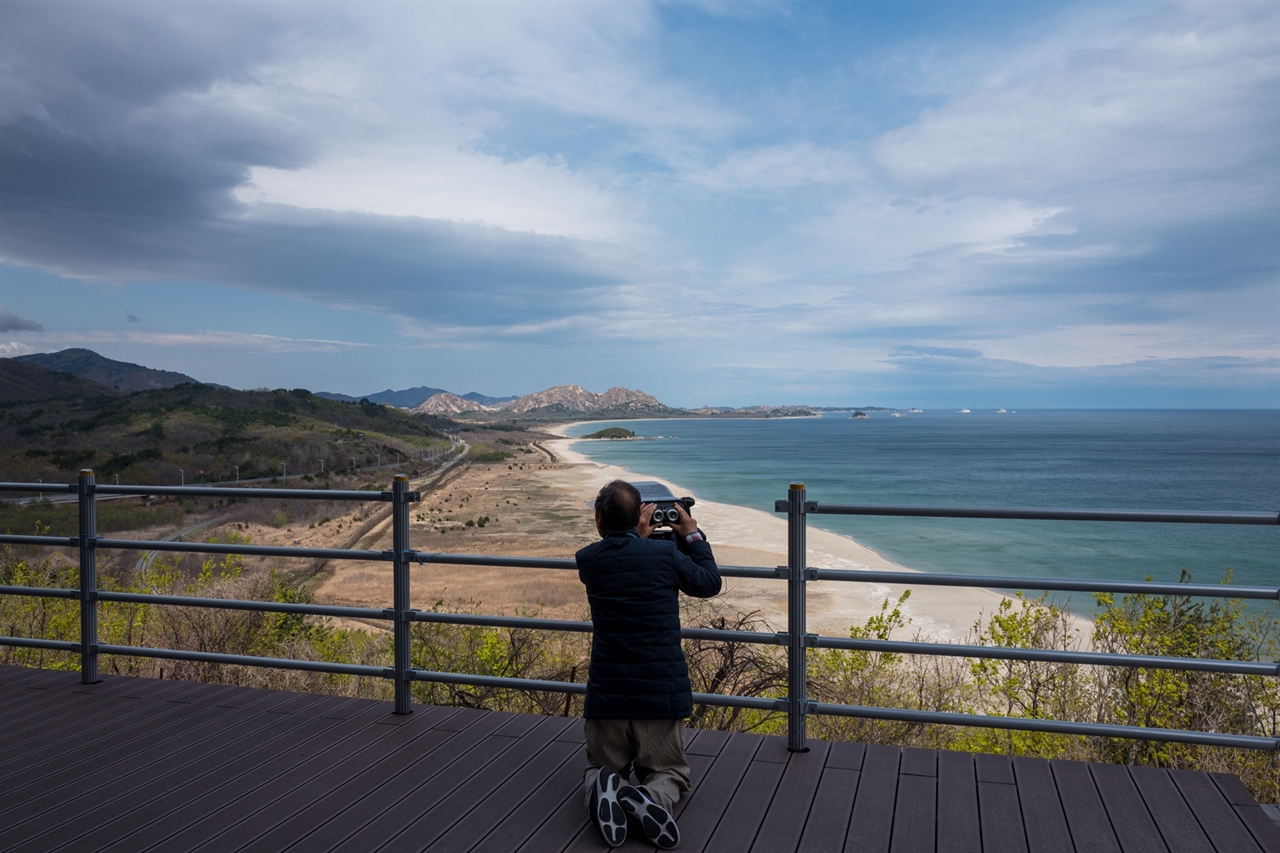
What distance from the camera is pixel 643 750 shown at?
288 cm

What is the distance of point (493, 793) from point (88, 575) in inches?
115

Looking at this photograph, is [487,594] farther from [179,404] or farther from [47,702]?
[179,404]

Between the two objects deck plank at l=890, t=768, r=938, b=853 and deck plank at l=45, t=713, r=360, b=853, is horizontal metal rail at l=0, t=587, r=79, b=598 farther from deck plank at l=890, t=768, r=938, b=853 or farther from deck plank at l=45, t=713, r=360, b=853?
deck plank at l=890, t=768, r=938, b=853

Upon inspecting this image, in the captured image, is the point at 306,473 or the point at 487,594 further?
the point at 306,473

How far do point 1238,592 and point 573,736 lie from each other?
9.18 feet

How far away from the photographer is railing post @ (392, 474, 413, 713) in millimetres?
3715

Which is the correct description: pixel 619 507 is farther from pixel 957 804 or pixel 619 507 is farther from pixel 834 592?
pixel 834 592

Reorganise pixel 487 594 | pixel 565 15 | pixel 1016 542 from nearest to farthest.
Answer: pixel 565 15, pixel 487 594, pixel 1016 542

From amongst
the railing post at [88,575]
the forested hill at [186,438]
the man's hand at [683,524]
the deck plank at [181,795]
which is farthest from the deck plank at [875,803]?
the forested hill at [186,438]

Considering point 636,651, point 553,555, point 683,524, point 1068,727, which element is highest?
point 683,524

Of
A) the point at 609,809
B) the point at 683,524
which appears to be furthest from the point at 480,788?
the point at 683,524

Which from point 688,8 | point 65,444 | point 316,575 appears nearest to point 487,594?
point 316,575

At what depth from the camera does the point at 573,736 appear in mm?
3695

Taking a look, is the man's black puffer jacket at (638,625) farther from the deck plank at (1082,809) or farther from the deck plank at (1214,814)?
the deck plank at (1214,814)
